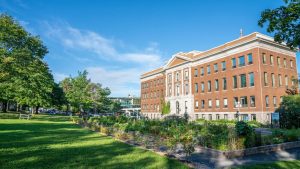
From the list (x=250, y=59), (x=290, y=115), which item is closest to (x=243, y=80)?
(x=250, y=59)

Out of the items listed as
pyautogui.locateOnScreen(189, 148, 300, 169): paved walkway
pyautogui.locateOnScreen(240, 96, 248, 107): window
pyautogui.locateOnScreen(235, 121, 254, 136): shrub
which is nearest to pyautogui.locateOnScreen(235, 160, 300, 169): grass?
pyautogui.locateOnScreen(189, 148, 300, 169): paved walkway

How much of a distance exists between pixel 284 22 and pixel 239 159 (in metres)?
7.00

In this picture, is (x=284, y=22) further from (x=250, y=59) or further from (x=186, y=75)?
(x=186, y=75)

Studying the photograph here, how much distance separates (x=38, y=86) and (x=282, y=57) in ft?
148

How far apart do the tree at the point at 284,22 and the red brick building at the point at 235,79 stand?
28021 mm

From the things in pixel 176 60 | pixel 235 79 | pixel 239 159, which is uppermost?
pixel 176 60

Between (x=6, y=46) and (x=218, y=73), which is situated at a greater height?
(x=6, y=46)

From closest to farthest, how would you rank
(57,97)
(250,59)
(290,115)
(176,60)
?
(290,115) < (250,59) < (176,60) < (57,97)

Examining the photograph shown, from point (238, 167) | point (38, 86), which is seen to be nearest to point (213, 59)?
point (38, 86)

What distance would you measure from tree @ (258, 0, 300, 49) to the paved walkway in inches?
223

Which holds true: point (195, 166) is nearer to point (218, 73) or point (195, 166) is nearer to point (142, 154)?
point (142, 154)

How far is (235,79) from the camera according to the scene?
43969 millimetres

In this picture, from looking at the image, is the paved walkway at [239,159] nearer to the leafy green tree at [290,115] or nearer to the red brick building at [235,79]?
the leafy green tree at [290,115]

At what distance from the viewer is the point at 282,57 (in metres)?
43.6
